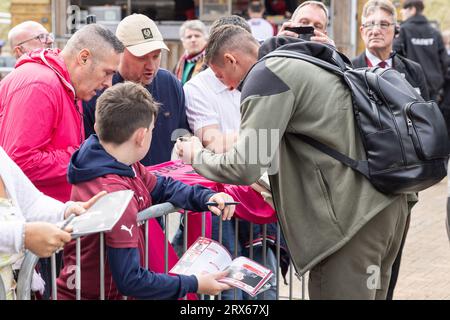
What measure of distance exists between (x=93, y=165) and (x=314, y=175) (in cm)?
91

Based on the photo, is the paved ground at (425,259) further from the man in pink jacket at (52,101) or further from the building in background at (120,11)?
the building in background at (120,11)

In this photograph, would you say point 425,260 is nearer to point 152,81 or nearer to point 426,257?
point 426,257

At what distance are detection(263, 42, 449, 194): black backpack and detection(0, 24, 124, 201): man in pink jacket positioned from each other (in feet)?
3.68

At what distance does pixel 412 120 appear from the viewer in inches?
139

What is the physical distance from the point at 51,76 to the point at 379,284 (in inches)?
72.7

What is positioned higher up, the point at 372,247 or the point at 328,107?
the point at 328,107

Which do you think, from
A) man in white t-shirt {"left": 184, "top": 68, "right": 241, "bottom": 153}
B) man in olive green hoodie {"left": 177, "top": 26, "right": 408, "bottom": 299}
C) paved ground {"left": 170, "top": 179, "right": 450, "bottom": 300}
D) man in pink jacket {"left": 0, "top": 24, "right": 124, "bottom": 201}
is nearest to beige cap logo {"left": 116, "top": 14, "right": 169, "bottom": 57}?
man in white t-shirt {"left": 184, "top": 68, "right": 241, "bottom": 153}

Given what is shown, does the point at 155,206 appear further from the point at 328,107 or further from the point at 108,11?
the point at 108,11

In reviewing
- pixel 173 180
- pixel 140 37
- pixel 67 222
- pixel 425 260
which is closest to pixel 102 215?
pixel 67 222

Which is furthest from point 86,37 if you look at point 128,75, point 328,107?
point 328,107

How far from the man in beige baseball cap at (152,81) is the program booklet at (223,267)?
55.8 inches

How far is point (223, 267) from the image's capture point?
3.57 m

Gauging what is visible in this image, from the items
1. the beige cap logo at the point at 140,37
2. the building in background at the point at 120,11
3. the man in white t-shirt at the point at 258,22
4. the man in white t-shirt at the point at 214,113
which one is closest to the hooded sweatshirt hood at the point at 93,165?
the man in white t-shirt at the point at 214,113
